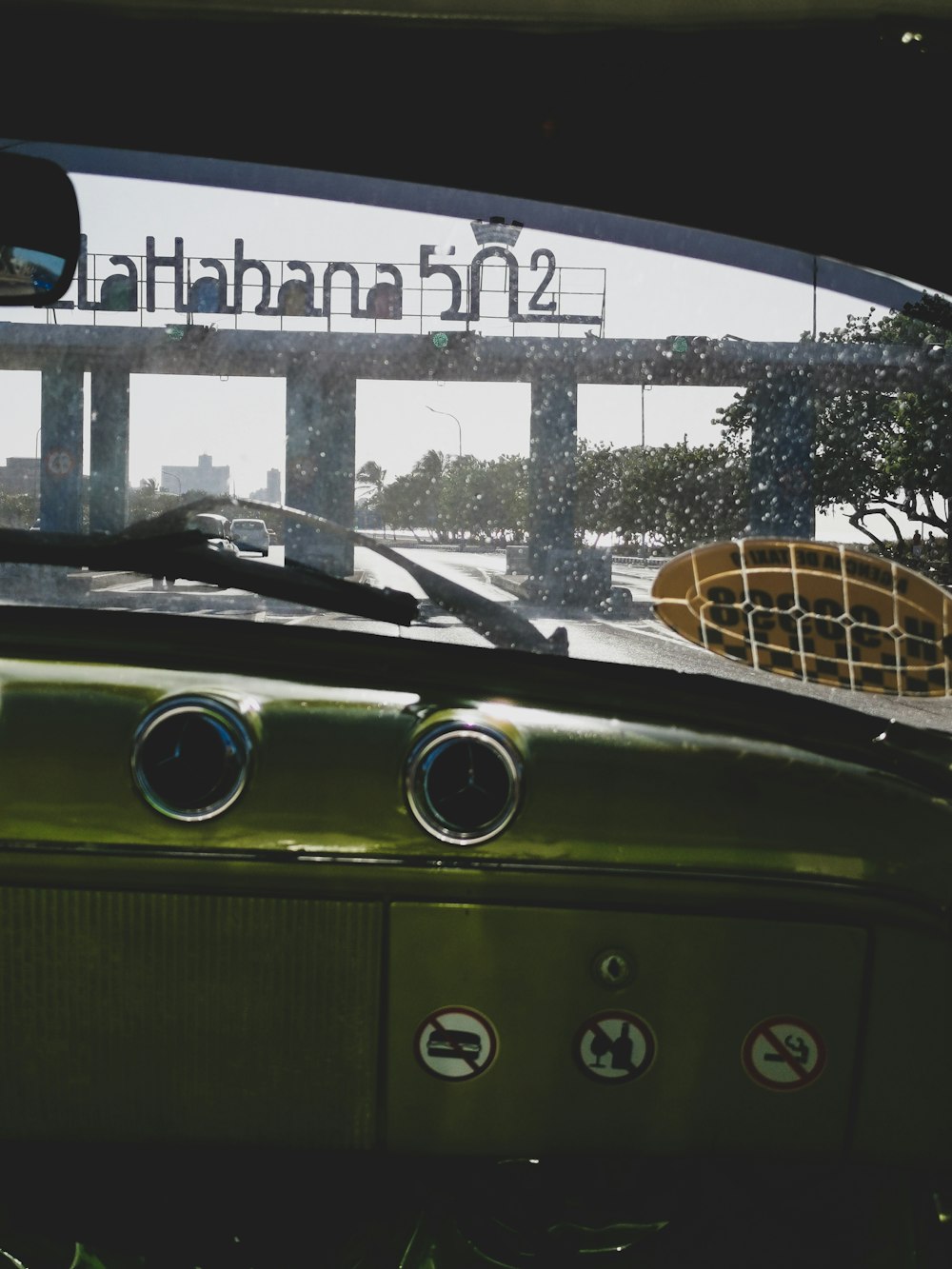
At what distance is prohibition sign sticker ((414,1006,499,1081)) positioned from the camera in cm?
170

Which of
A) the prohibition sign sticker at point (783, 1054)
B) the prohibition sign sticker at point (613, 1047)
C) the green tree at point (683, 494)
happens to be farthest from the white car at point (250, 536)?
the prohibition sign sticker at point (783, 1054)

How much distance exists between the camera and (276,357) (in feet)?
5.80

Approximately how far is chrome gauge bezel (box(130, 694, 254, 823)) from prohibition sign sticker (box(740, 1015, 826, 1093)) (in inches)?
32.7

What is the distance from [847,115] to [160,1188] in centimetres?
208

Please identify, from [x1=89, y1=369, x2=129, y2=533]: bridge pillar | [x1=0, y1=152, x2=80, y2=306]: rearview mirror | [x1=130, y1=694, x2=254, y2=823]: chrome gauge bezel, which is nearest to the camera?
[x1=130, y1=694, x2=254, y2=823]: chrome gauge bezel

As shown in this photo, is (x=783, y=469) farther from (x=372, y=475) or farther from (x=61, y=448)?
(x=61, y=448)

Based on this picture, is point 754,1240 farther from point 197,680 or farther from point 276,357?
point 276,357

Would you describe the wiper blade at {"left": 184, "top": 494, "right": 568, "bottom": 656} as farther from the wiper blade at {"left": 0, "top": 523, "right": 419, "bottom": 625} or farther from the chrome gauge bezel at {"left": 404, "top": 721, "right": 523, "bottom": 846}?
the chrome gauge bezel at {"left": 404, "top": 721, "right": 523, "bottom": 846}

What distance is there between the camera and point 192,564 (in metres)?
1.82

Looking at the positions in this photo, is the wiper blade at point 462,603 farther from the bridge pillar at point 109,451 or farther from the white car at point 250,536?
the bridge pillar at point 109,451

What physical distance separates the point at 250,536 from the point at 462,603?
35 cm

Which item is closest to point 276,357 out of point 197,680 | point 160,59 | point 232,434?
point 232,434

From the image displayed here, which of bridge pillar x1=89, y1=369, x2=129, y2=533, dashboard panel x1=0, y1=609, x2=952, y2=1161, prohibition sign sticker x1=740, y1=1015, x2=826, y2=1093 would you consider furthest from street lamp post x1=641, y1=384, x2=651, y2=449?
prohibition sign sticker x1=740, y1=1015, x2=826, y2=1093

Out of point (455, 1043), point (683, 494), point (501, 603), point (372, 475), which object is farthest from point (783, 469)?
point (455, 1043)
